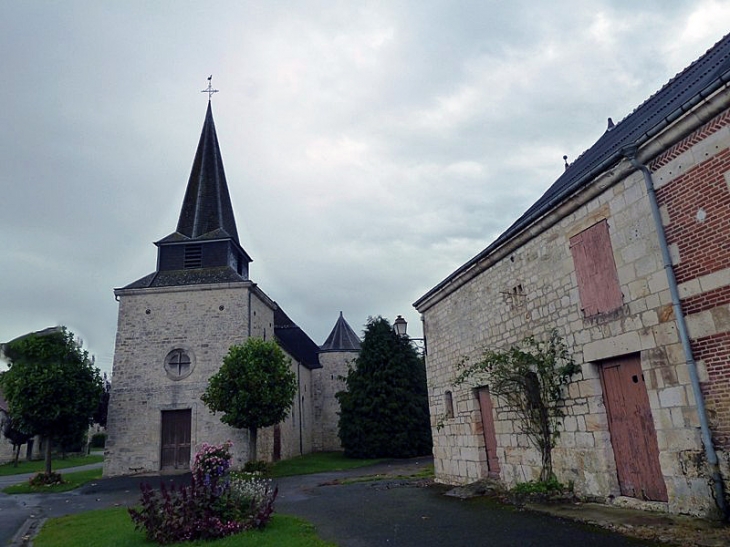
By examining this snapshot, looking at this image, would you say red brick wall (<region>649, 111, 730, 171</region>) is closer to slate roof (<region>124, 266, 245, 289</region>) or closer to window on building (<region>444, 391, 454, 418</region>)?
window on building (<region>444, 391, 454, 418</region>)

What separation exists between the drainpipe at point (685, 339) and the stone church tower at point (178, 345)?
1521 cm

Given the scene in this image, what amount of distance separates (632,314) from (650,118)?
3.34 metres

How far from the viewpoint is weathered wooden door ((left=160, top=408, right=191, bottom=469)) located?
59.7ft

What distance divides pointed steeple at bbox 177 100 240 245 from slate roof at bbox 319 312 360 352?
11.4 metres

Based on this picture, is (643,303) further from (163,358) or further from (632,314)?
(163,358)

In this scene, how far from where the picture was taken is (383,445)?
22562 mm

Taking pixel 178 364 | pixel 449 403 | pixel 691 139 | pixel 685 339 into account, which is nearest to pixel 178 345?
pixel 178 364

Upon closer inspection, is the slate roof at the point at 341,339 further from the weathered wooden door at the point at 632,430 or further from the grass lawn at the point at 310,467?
the weathered wooden door at the point at 632,430

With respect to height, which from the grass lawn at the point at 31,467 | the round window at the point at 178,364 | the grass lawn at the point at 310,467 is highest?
the round window at the point at 178,364

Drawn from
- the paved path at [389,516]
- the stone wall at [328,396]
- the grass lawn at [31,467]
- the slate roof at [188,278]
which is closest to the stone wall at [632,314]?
the paved path at [389,516]

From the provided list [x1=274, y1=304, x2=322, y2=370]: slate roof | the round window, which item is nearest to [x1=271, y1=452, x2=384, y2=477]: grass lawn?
the round window

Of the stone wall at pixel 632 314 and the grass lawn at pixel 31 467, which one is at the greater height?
the stone wall at pixel 632 314

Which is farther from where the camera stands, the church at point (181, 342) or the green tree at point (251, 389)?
the church at point (181, 342)

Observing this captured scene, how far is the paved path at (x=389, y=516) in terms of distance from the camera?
5.69 meters
